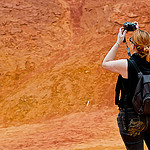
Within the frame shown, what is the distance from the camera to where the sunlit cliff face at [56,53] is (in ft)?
40.5

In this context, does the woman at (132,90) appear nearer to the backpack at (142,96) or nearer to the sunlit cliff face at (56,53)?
the backpack at (142,96)

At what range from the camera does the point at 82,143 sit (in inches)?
275

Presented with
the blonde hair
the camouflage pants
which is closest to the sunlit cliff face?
the camouflage pants

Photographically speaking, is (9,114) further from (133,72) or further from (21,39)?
(133,72)

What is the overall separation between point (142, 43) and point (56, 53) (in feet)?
50.2

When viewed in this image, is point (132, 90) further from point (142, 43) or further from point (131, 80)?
point (142, 43)

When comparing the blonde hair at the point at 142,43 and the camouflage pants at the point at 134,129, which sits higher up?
the blonde hair at the point at 142,43

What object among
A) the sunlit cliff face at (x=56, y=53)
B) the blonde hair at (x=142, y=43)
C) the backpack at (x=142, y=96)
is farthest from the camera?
the sunlit cliff face at (x=56, y=53)

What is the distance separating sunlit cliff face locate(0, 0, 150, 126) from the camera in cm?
1234

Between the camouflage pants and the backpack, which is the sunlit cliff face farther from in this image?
the backpack

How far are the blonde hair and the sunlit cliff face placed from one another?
382 inches

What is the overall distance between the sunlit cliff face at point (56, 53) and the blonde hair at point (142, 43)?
969cm

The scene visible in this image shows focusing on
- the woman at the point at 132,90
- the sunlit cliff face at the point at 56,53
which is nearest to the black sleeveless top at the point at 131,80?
the woman at the point at 132,90

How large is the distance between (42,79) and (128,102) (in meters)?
12.0
